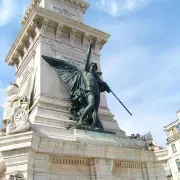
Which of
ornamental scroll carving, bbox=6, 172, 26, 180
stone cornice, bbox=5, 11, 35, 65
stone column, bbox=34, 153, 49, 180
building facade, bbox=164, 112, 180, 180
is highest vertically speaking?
building facade, bbox=164, 112, 180, 180

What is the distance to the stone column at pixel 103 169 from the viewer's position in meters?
10.1

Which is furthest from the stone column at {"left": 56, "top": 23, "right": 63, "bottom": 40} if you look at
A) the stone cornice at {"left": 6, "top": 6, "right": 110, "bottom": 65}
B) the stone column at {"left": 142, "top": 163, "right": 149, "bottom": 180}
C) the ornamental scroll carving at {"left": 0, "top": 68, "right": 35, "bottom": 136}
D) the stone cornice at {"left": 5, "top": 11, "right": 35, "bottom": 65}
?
the stone column at {"left": 142, "top": 163, "right": 149, "bottom": 180}

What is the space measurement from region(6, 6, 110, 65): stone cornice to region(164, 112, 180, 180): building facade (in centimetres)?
3747

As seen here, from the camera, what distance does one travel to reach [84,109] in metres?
11.9

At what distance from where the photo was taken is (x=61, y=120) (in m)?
11.5

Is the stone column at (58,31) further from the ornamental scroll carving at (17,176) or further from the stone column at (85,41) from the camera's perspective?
the ornamental scroll carving at (17,176)

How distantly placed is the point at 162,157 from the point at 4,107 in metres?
8.22

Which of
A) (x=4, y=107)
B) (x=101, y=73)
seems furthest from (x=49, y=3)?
(x=4, y=107)

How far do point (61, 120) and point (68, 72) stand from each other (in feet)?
9.69

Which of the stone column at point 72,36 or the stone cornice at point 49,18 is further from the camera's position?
the stone column at point 72,36

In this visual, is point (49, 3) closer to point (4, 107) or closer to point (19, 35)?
point (19, 35)

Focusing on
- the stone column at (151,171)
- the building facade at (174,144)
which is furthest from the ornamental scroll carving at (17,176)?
the building facade at (174,144)

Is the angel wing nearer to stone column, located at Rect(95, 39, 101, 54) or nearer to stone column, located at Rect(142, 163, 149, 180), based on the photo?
stone column, located at Rect(95, 39, 101, 54)

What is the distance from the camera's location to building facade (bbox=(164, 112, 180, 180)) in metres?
→ 49.4
